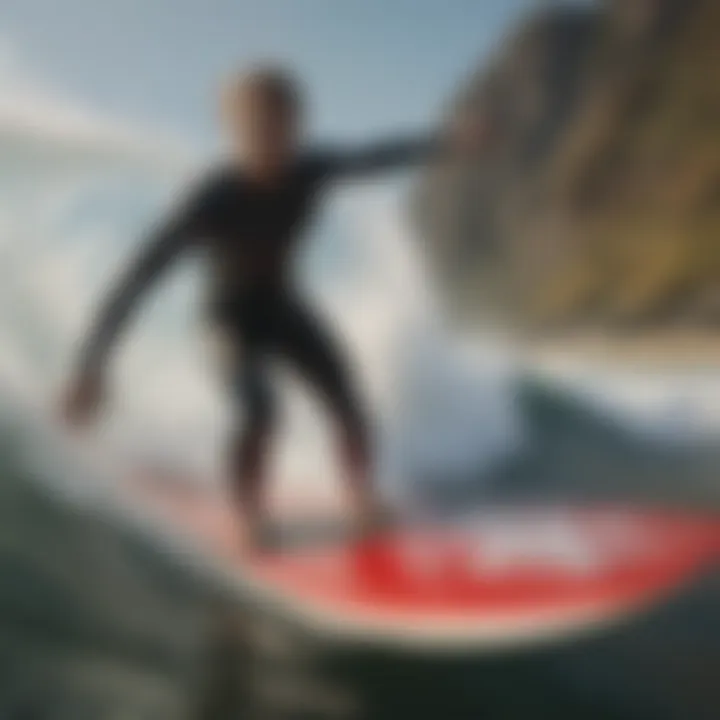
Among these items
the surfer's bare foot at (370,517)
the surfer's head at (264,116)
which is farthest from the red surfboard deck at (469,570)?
the surfer's head at (264,116)

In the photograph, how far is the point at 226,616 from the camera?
0.92 metres

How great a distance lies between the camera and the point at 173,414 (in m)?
0.93

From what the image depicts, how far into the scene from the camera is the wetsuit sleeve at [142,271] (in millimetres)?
945

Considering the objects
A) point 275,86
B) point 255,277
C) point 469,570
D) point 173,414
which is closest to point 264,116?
point 275,86

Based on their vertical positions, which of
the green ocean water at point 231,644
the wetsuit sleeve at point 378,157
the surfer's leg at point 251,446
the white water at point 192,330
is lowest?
the green ocean water at point 231,644

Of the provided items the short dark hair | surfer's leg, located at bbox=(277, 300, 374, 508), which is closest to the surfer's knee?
surfer's leg, located at bbox=(277, 300, 374, 508)

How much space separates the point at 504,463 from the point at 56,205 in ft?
1.35

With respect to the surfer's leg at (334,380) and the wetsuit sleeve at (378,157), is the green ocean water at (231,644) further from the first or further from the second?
the wetsuit sleeve at (378,157)

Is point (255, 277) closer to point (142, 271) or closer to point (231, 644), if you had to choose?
point (142, 271)

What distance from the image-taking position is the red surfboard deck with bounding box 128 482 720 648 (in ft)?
3.01

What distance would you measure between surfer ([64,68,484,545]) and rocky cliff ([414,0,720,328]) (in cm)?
5

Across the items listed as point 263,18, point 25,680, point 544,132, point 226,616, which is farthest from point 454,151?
point 25,680

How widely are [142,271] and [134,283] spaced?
0.04 ft

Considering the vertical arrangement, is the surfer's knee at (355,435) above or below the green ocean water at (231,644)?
above
